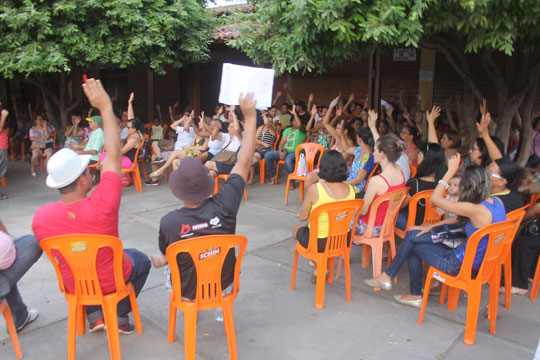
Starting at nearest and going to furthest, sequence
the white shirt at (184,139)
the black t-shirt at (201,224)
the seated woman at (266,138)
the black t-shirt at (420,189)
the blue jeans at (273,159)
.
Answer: the black t-shirt at (201,224) < the black t-shirt at (420,189) < the blue jeans at (273,159) < the seated woman at (266,138) < the white shirt at (184,139)

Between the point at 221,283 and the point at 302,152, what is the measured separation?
4.44 meters

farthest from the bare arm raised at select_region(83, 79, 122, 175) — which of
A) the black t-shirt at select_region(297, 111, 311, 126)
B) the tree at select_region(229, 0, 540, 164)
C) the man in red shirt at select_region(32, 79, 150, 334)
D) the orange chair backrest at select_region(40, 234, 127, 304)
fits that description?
the black t-shirt at select_region(297, 111, 311, 126)

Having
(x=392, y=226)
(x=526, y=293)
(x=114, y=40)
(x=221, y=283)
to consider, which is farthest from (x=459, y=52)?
(x=114, y=40)

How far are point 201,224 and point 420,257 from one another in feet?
6.01

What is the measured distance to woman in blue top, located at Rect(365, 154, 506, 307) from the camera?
3111 millimetres

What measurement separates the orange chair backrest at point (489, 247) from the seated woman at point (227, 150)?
4497mm

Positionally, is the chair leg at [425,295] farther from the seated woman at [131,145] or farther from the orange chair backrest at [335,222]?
the seated woman at [131,145]

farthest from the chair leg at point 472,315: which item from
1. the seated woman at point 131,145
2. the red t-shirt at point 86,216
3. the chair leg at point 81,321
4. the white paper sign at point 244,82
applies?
the seated woman at point 131,145

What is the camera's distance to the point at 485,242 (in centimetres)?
307

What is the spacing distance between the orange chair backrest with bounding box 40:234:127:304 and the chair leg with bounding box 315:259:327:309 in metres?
1.52

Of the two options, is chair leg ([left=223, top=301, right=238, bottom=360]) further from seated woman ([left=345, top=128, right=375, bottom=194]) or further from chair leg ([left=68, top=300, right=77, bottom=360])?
seated woman ([left=345, top=128, right=375, bottom=194])

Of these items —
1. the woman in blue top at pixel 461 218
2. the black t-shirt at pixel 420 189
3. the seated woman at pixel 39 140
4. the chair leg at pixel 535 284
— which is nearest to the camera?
the woman in blue top at pixel 461 218

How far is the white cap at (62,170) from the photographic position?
2.68 meters

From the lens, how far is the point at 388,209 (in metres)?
3.98
